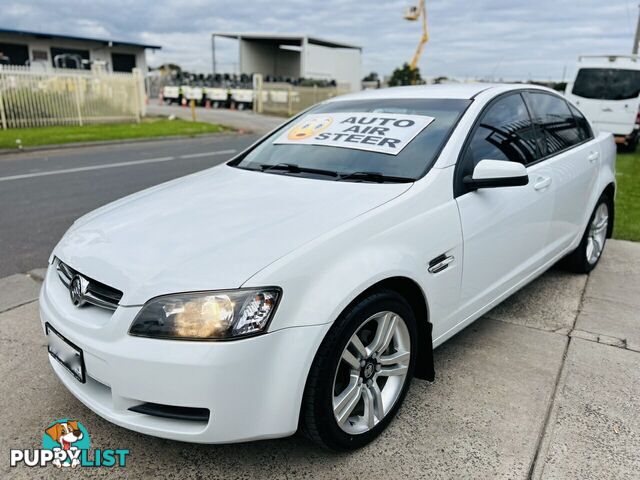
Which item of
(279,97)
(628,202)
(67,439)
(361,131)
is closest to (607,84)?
(628,202)

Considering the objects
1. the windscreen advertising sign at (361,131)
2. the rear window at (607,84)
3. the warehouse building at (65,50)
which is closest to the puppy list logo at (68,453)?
the windscreen advertising sign at (361,131)

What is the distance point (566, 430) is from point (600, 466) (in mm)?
249

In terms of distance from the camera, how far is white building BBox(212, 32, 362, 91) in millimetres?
48725

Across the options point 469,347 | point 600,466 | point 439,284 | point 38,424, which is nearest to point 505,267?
point 469,347

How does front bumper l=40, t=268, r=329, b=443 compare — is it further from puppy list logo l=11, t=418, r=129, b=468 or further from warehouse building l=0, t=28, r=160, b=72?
warehouse building l=0, t=28, r=160, b=72

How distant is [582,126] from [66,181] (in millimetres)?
7536

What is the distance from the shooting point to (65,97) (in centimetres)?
1762

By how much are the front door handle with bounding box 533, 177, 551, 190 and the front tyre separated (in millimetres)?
1481

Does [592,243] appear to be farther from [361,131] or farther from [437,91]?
[361,131]

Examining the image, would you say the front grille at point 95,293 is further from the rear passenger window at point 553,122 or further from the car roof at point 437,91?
the rear passenger window at point 553,122

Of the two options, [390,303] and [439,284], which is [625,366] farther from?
[390,303]

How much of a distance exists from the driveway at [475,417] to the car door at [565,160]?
685 mm

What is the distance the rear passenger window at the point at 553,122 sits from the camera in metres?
3.75

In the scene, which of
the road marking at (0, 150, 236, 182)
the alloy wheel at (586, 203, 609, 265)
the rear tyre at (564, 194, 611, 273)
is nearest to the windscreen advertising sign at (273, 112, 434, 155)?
the rear tyre at (564, 194, 611, 273)
